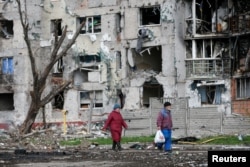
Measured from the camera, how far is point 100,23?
49875 mm

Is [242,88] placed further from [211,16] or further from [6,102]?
[6,102]

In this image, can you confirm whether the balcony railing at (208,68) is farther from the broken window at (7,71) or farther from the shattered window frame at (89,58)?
the broken window at (7,71)

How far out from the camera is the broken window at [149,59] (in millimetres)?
48000

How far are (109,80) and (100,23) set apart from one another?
15.9 feet

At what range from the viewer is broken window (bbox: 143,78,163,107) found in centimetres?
4750

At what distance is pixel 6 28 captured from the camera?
5325cm

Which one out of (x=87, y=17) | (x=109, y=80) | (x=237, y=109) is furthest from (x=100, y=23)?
(x=237, y=109)

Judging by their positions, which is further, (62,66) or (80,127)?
(62,66)

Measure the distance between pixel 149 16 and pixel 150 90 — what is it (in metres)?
5.98

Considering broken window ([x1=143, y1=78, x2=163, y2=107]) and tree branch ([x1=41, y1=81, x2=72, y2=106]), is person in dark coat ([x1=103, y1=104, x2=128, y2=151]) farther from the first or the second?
broken window ([x1=143, y1=78, x2=163, y2=107])

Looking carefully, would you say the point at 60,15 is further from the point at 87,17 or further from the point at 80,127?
the point at 80,127

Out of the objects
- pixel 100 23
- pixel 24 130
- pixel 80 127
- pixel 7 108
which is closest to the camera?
pixel 24 130

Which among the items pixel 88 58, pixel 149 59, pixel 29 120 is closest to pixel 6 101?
pixel 88 58

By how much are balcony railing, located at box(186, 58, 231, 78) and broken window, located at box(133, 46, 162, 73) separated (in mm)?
3540
